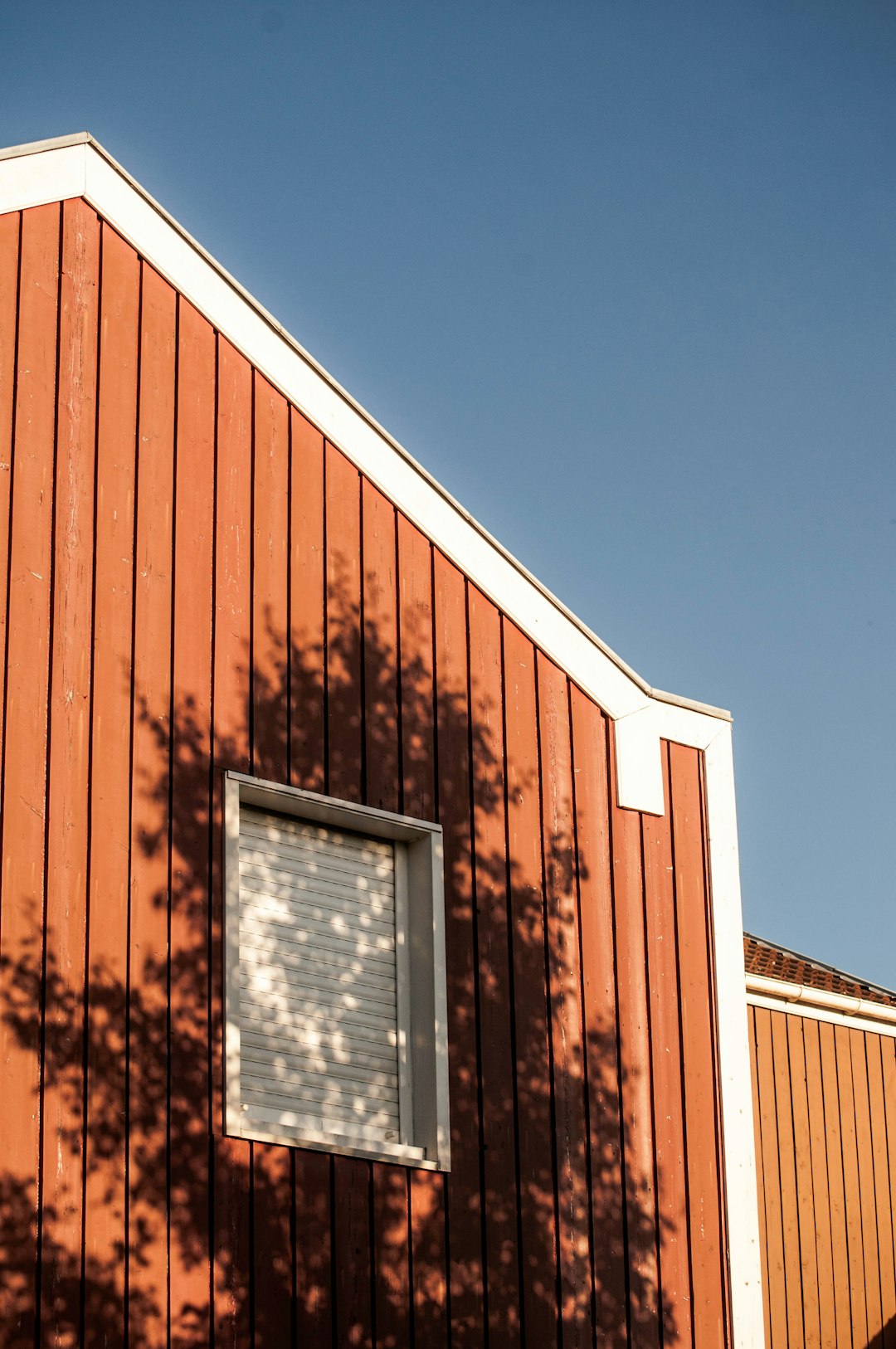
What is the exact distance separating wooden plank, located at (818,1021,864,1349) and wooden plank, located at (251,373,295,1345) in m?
6.79

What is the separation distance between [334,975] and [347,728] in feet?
4.87

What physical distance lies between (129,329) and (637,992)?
523 centimetres

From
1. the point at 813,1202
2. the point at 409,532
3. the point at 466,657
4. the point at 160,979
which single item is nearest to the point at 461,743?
the point at 466,657

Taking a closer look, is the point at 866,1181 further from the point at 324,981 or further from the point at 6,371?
the point at 6,371

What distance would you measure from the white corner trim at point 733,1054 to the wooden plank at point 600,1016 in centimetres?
89

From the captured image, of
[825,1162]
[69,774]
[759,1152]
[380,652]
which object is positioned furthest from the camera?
[825,1162]

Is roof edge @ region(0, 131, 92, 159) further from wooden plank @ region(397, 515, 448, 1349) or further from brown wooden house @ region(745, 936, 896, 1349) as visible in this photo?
brown wooden house @ region(745, 936, 896, 1349)

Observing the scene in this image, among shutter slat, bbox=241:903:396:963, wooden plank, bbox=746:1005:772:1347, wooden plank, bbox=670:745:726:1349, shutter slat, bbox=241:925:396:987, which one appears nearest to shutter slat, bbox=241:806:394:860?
shutter slat, bbox=241:903:396:963

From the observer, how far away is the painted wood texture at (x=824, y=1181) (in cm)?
1486

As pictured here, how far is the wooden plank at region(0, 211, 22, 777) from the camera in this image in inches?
402

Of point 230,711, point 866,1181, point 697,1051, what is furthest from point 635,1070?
point 866,1181

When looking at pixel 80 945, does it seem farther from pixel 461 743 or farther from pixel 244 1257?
pixel 461 743

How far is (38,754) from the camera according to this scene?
10.0m

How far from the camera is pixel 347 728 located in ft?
37.2
